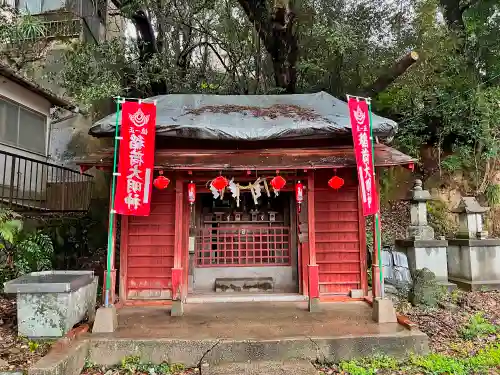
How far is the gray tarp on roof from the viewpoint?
7.81 metres

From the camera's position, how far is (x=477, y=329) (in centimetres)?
698

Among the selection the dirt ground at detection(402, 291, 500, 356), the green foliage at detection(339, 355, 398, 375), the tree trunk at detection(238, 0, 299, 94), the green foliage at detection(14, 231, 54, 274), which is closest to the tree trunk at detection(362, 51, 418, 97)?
the tree trunk at detection(238, 0, 299, 94)

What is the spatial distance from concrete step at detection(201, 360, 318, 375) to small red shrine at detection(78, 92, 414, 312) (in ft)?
6.76

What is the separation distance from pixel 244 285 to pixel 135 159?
4.23 meters

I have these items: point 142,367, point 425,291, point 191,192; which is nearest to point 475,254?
point 425,291

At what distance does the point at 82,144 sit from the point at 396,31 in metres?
13.0

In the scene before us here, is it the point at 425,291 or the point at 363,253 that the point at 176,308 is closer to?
the point at 363,253

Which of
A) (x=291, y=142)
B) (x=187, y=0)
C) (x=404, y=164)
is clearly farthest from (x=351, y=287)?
(x=187, y=0)

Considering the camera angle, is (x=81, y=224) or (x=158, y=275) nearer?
(x=158, y=275)

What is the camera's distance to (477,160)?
45.6 ft

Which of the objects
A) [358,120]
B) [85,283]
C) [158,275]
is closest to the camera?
[85,283]

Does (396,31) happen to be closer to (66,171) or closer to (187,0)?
(187,0)

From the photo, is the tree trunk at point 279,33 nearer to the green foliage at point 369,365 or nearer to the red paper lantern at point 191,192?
the red paper lantern at point 191,192

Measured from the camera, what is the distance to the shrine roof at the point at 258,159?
7.41 metres
